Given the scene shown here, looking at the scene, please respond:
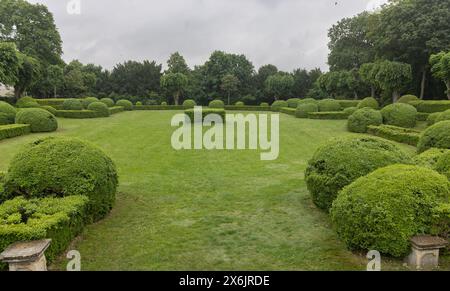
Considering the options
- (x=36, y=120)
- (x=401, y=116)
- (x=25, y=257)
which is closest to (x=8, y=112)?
(x=36, y=120)

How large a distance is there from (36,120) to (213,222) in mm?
16424

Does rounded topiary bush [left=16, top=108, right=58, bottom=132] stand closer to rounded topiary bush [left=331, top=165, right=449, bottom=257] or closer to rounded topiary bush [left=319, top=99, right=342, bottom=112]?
rounded topiary bush [left=331, top=165, right=449, bottom=257]

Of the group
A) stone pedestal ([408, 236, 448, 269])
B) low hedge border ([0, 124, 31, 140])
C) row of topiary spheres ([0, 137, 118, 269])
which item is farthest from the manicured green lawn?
low hedge border ([0, 124, 31, 140])

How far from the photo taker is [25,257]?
4.21 meters

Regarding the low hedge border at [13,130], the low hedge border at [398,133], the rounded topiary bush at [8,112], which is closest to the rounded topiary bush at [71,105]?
the rounded topiary bush at [8,112]

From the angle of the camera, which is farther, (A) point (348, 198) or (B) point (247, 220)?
(B) point (247, 220)

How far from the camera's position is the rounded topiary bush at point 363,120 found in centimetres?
2054

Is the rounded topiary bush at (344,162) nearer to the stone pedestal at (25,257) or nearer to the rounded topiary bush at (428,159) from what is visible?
the rounded topiary bush at (428,159)

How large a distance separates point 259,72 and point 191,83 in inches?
448

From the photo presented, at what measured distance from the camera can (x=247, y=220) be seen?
6805mm

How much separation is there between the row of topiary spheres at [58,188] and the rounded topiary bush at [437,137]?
9474mm

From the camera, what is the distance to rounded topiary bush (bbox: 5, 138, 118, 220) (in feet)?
20.8
